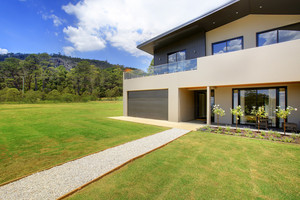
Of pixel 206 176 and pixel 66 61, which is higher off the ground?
pixel 66 61

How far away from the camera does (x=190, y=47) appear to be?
11844 mm

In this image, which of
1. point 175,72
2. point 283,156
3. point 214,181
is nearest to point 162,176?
point 214,181

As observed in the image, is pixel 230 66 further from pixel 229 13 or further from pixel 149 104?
pixel 149 104

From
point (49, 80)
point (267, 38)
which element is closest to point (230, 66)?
point (267, 38)

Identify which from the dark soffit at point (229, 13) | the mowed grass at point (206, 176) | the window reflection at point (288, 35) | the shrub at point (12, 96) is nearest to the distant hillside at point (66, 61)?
the shrub at point (12, 96)

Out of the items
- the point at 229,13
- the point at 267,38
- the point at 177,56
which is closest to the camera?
the point at 267,38

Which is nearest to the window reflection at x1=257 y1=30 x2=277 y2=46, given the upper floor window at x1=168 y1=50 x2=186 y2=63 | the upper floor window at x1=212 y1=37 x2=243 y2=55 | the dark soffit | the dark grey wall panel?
the upper floor window at x1=212 y1=37 x2=243 y2=55

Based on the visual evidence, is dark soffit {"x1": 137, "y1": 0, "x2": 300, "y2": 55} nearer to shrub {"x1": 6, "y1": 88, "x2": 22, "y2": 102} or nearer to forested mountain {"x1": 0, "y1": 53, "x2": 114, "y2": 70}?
shrub {"x1": 6, "y1": 88, "x2": 22, "y2": 102}

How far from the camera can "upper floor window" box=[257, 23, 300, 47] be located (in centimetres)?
789

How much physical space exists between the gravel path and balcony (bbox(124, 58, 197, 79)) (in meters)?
7.41

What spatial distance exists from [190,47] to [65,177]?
40.0ft

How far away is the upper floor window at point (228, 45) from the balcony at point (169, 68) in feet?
8.87

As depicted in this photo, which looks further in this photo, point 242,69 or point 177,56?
point 177,56

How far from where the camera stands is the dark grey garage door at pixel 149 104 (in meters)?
11.5
